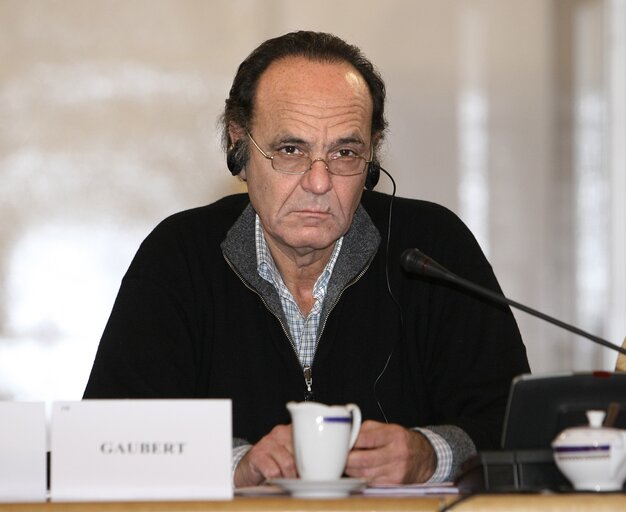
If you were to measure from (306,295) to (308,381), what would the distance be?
0.68ft

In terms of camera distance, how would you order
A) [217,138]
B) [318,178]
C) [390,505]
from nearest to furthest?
1. [390,505]
2. [318,178]
3. [217,138]

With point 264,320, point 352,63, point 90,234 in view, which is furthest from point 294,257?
point 90,234

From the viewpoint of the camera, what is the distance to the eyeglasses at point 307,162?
2111 mm

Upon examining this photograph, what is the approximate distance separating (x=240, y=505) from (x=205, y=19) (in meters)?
2.58

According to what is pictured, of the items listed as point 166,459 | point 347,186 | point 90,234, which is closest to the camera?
point 166,459

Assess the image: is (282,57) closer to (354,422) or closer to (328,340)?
(328,340)

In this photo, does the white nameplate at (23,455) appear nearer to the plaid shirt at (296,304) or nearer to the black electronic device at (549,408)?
the black electronic device at (549,408)

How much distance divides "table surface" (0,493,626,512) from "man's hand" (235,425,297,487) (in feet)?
1.34

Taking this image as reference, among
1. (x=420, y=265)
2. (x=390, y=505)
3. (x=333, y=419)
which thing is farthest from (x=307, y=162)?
(x=390, y=505)

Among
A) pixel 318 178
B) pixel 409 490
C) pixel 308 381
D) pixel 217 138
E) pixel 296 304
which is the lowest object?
pixel 409 490

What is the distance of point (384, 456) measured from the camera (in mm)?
1649

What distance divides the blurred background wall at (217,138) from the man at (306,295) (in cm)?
122

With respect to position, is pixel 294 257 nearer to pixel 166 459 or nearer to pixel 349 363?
pixel 349 363

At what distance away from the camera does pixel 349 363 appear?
2.15 m
